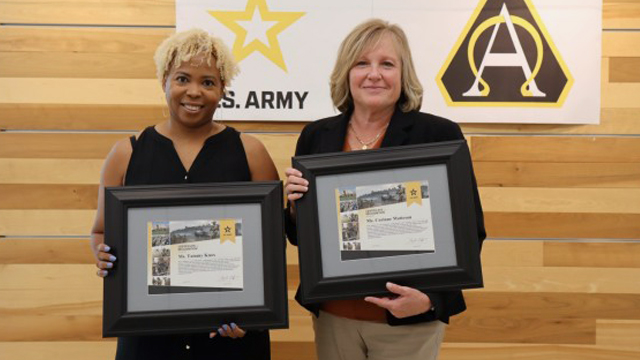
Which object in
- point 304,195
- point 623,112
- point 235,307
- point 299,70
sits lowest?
point 235,307

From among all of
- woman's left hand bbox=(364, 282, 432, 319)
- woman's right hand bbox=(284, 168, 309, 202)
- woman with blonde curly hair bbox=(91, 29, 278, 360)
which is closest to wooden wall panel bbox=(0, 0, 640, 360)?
woman with blonde curly hair bbox=(91, 29, 278, 360)

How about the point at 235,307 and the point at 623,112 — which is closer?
the point at 235,307

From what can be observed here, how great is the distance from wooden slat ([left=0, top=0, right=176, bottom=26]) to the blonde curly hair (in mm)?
1066

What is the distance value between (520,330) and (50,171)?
7.78 ft

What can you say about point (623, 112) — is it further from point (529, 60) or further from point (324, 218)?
point (324, 218)

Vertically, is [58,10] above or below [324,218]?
above

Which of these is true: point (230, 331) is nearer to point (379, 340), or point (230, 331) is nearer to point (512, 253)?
point (379, 340)

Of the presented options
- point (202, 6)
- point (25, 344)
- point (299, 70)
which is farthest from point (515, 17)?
point (25, 344)

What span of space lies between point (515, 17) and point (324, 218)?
1.65 meters

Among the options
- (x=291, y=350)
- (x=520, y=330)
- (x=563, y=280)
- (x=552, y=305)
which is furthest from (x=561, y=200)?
(x=291, y=350)

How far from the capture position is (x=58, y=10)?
8.87 ft

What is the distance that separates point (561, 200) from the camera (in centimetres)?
273

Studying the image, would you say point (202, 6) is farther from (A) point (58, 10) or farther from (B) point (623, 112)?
(B) point (623, 112)

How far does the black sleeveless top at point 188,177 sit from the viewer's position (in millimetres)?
1657
